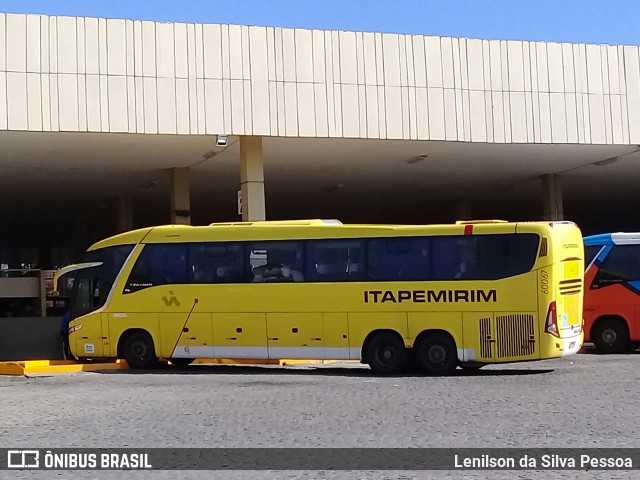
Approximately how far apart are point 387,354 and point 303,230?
9.56ft

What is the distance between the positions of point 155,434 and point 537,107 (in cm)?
1819

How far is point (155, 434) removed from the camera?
1035 centimetres

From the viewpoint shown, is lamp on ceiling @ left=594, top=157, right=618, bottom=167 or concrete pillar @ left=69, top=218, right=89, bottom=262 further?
concrete pillar @ left=69, top=218, right=89, bottom=262

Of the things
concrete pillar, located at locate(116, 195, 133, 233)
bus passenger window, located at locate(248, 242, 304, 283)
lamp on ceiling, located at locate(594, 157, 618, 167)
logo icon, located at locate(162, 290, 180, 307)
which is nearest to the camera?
bus passenger window, located at locate(248, 242, 304, 283)

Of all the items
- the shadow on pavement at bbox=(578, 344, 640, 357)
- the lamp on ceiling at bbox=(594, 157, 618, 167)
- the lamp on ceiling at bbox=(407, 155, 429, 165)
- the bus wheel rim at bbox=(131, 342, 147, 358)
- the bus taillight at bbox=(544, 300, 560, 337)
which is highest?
the lamp on ceiling at bbox=(407, 155, 429, 165)

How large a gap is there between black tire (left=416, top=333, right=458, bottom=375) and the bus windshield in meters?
6.50

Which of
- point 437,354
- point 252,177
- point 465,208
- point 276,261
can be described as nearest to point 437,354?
point 437,354

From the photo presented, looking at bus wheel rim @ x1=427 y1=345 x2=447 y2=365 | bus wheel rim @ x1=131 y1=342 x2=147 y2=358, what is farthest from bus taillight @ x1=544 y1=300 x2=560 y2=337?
bus wheel rim @ x1=131 y1=342 x2=147 y2=358

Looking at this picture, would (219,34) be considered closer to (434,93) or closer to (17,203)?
(434,93)

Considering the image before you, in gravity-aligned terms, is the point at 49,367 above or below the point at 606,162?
below

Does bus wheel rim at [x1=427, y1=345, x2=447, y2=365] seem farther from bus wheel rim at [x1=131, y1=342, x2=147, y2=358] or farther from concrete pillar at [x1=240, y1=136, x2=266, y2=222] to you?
concrete pillar at [x1=240, y1=136, x2=266, y2=222]

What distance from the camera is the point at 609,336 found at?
2273cm

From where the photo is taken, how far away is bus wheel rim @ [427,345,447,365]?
18.0 m

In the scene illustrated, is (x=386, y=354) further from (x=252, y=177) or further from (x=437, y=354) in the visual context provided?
(x=252, y=177)
